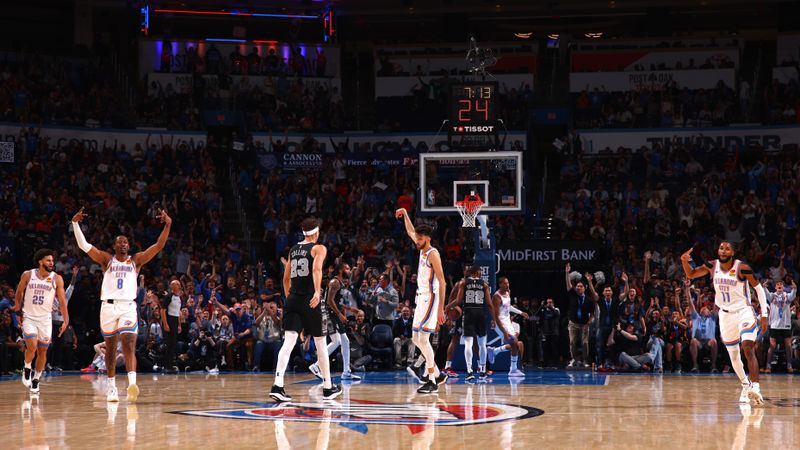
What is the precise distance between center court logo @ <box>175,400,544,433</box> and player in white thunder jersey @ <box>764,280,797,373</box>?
1119 centimetres

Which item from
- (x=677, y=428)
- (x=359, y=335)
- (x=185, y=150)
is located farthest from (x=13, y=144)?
(x=677, y=428)

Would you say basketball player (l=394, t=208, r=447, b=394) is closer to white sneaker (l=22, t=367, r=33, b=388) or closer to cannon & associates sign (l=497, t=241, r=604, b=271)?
white sneaker (l=22, t=367, r=33, b=388)

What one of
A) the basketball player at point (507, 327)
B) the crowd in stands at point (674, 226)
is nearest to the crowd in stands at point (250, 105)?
the crowd in stands at point (674, 226)

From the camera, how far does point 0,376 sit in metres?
20.2

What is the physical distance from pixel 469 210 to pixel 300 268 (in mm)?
9470

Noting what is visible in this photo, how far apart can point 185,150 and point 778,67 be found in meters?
20.2

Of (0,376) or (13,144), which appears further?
Answer: (13,144)

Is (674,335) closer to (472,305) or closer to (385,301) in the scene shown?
(472,305)

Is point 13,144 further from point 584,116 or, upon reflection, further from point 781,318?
point 781,318

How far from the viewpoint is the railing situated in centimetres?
3065

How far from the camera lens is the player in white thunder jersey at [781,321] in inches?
856

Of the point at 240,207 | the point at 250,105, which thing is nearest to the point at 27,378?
the point at 240,207

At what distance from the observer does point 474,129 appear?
22.8m

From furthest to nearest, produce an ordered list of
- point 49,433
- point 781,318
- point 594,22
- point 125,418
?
point 594,22
point 781,318
point 125,418
point 49,433
